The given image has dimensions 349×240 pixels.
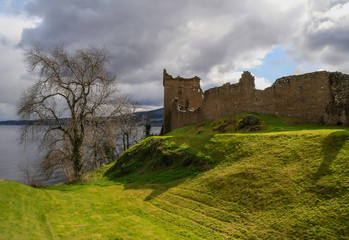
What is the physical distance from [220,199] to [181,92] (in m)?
34.4

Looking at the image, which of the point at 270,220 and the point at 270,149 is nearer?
the point at 270,220

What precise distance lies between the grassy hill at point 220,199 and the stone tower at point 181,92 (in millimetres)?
27419

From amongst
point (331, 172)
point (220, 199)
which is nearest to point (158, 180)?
point (220, 199)

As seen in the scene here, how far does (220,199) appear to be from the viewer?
1078 cm

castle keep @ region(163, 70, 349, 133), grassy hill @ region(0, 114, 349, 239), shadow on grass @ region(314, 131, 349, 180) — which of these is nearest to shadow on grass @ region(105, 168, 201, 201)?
grassy hill @ region(0, 114, 349, 239)

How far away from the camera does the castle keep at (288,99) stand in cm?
1788

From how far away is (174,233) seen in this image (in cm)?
898

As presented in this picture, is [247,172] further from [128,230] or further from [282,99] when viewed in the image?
[282,99]

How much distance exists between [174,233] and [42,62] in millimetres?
16368

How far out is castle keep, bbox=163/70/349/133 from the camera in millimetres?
17875

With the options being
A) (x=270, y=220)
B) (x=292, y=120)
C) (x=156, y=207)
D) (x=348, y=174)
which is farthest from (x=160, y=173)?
(x=292, y=120)

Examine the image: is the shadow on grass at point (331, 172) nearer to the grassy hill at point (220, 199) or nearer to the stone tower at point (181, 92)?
the grassy hill at point (220, 199)

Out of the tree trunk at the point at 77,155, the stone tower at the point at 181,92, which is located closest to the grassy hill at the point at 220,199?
the tree trunk at the point at 77,155

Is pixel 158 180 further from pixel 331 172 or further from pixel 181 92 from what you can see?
pixel 181 92
